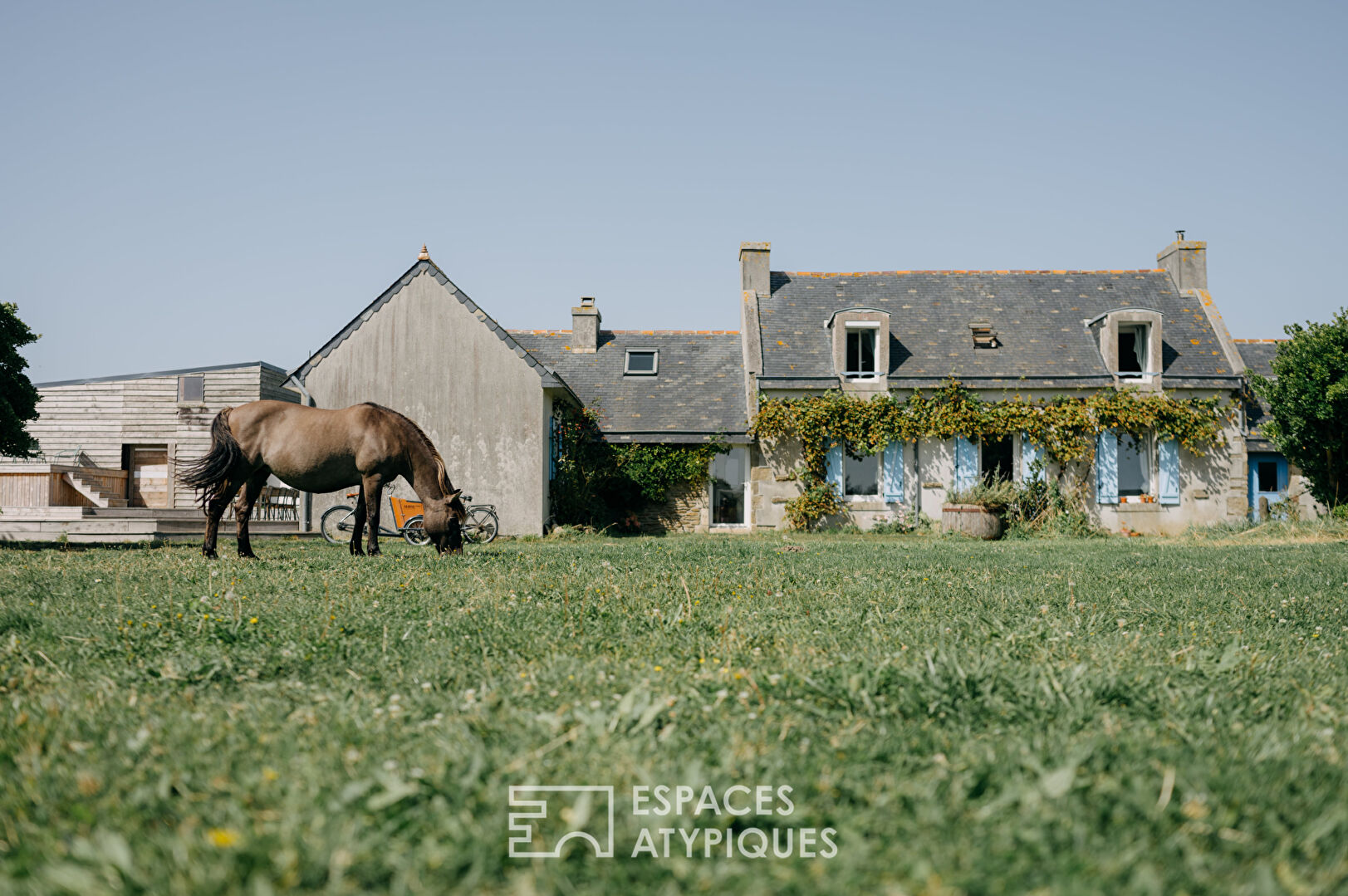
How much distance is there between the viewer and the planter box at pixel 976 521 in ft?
58.6

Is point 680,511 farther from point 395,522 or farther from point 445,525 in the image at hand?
point 445,525

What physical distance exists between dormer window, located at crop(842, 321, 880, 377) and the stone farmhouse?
0.08m

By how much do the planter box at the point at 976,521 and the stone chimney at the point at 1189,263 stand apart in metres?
9.17

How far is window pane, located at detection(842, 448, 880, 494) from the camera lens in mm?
20562

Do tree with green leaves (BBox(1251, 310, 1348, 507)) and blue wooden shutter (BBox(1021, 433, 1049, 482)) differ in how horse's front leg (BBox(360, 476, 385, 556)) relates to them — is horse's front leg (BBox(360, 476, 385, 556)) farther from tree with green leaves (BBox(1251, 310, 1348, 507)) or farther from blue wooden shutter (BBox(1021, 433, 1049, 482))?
tree with green leaves (BBox(1251, 310, 1348, 507))

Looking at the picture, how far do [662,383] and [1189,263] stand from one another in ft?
43.6

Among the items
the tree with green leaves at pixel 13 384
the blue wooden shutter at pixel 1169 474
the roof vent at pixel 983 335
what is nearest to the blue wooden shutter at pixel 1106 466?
the blue wooden shutter at pixel 1169 474

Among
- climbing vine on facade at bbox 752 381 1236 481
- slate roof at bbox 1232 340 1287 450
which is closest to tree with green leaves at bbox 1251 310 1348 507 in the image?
slate roof at bbox 1232 340 1287 450

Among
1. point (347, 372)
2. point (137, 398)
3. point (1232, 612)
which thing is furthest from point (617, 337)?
point (1232, 612)

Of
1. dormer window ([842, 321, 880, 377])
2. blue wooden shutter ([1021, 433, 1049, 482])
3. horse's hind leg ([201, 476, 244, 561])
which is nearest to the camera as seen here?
horse's hind leg ([201, 476, 244, 561])

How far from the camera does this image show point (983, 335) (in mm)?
21469

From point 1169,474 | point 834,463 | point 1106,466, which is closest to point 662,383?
point 834,463

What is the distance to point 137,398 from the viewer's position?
25.8m

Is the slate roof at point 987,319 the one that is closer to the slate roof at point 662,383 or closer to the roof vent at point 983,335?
the roof vent at point 983,335
